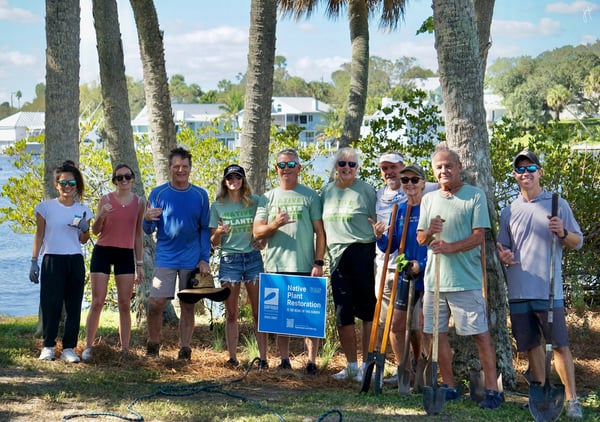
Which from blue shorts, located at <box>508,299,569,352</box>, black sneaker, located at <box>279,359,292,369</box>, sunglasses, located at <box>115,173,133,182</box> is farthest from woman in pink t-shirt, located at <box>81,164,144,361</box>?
blue shorts, located at <box>508,299,569,352</box>

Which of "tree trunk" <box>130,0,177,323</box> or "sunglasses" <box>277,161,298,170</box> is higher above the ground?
"tree trunk" <box>130,0,177,323</box>

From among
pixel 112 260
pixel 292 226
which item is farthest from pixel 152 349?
pixel 292 226

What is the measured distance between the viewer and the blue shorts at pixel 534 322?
257 inches

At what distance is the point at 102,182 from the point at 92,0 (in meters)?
3.78

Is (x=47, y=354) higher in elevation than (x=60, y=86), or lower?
lower

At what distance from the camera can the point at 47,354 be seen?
324 inches

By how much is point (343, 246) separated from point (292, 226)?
0.52m

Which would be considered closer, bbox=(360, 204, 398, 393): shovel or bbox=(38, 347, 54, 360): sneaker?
bbox=(360, 204, 398, 393): shovel

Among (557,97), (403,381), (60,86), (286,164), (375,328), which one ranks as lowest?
(403,381)

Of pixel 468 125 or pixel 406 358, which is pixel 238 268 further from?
pixel 468 125

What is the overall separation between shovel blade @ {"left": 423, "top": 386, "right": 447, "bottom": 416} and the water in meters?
11.3

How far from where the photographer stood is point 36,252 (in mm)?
8266

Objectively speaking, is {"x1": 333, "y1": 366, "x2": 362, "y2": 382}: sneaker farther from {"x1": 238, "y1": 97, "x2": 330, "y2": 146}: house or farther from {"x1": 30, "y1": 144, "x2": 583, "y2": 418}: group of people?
{"x1": 238, "y1": 97, "x2": 330, "y2": 146}: house

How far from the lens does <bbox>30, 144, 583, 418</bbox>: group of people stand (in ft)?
21.6
